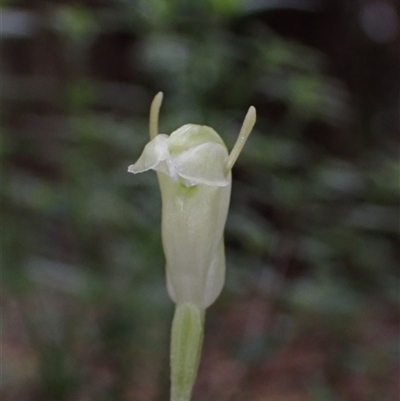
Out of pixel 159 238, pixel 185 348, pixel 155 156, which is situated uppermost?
pixel 155 156

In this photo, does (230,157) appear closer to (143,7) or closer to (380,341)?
(143,7)

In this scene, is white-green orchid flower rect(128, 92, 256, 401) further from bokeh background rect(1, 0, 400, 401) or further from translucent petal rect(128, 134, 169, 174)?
bokeh background rect(1, 0, 400, 401)

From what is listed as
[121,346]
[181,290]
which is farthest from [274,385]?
[181,290]

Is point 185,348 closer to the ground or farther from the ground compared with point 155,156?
closer to the ground

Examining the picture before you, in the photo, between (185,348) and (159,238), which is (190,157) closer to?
(185,348)

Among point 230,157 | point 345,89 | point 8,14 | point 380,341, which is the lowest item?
point 380,341

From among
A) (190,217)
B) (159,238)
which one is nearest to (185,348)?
(190,217)

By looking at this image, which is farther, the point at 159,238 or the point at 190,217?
the point at 159,238
